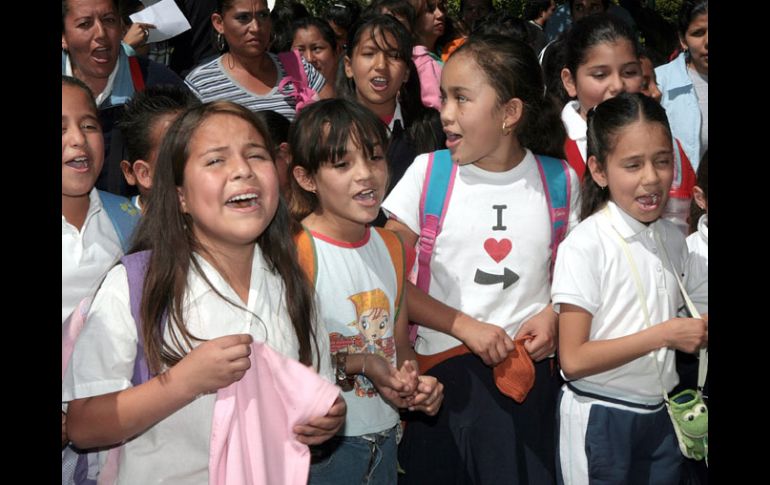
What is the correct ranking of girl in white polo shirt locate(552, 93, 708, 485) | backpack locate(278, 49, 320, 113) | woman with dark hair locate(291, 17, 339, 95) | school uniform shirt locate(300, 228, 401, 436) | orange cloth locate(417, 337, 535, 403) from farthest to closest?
woman with dark hair locate(291, 17, 339, 95)
backpack locate(278, 49, 320, 113)
orange cloth locate(417, 337, 535, 403)
girl in white polo shirt locate(552, 93, 708, 485)
school uniform shirt locate(300, 228, 401, 436)

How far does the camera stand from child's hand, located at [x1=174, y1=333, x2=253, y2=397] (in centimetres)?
194

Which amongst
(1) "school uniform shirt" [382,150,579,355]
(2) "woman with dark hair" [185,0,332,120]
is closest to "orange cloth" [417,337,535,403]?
(1) "school uniform shirt" [382,150,579,355]

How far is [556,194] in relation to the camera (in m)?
3.06

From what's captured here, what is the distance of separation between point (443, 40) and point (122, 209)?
13.6ft

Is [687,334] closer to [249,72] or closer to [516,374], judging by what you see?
[516,374]

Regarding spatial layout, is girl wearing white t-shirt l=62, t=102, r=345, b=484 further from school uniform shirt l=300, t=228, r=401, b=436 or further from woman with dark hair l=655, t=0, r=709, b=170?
woman with dark hair l=655, t=0, r=709, b=170

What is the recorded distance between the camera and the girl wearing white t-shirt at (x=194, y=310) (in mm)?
1986

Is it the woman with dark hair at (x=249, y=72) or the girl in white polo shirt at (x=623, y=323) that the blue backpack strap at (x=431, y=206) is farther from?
the woman with dark hair at (x=249, y=72)

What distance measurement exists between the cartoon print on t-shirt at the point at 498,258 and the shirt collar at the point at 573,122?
0.76 metres

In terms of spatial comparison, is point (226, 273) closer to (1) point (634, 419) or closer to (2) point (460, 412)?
(2) point (460, 412)

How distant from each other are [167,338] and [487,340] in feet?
3.69

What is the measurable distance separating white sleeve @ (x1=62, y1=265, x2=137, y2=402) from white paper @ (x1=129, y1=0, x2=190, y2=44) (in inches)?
113
